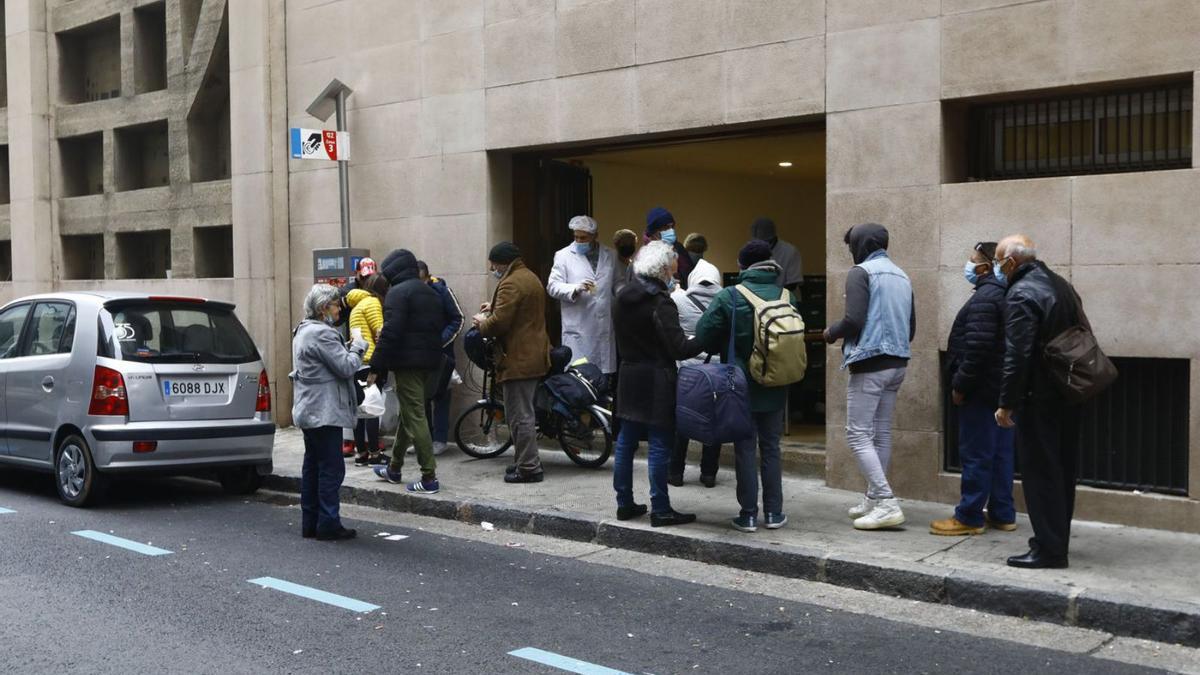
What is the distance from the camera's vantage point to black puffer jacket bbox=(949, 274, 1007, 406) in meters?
7.27

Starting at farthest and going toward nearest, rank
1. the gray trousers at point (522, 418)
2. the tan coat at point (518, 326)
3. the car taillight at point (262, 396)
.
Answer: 1. the car taillight at point (262, 396)
2. the gray trousers at point (522, 418)
3. the tan coat at point (518, 326)

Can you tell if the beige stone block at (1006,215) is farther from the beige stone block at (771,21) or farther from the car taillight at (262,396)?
the car taillight at (262,396)

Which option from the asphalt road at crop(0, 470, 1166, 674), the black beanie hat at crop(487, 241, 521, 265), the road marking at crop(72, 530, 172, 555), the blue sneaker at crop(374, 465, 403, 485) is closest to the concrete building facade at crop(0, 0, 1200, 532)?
the black beanie hat at crop(487, 241, 521, 265)

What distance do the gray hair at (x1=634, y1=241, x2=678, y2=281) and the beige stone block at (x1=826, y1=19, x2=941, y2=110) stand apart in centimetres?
220

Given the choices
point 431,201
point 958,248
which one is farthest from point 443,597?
point 431,201

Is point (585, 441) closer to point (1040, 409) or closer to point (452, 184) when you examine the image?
point (452, 184)

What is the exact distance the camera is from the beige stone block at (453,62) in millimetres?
11758

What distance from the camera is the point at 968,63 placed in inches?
333

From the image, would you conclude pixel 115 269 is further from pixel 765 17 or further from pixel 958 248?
pixel 958 248

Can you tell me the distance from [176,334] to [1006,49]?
22.0 feet

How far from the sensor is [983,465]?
7602 millimetres

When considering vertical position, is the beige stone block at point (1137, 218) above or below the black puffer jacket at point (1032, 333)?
above

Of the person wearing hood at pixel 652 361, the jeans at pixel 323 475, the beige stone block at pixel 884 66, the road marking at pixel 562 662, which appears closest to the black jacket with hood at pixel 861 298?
the person wearing hood at pixel 652 361

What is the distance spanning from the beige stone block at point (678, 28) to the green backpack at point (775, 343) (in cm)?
305
